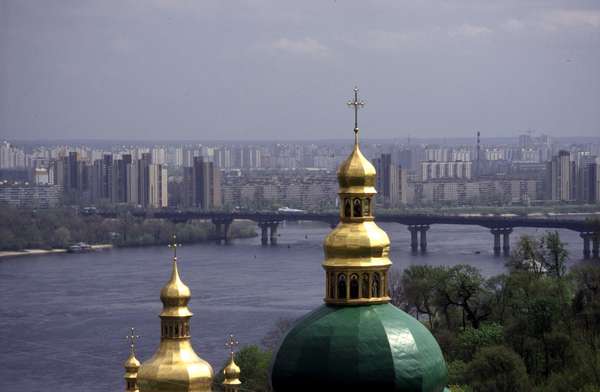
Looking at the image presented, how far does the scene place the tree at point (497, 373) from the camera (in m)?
13.9

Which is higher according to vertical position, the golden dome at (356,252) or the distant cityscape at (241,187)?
the golden dome at (356,252)

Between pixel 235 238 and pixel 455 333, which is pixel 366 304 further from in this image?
pixel 235 238

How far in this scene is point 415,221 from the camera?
43594 mm

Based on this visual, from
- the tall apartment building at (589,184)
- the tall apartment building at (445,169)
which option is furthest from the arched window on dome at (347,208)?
the tall apartment building at (445,169)

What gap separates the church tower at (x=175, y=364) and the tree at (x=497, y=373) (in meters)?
4.75

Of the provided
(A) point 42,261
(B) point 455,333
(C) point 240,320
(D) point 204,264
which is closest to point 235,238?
(A) point 42,261

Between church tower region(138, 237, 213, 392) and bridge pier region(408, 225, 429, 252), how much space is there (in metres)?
30.3

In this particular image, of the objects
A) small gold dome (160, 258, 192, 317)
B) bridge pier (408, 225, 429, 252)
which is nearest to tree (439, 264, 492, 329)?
small gold dome (160, 258, 192, 317)

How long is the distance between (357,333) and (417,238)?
37066 mm

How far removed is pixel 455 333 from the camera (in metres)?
16.5

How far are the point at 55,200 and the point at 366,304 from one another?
57197 millimetres

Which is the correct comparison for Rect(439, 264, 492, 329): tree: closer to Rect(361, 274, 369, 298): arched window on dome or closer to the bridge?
Rect(361, 274, 369, 298): arched window on dome

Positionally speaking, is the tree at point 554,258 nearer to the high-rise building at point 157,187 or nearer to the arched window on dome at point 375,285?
the arched window on dome at point 375,285

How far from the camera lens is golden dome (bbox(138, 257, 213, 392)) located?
9.17 meters
